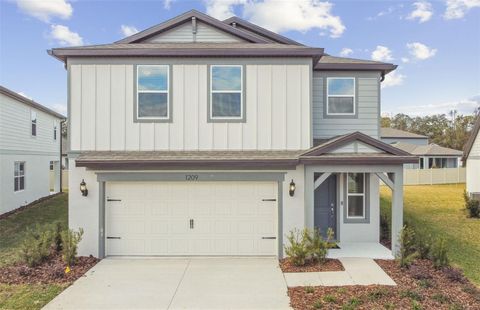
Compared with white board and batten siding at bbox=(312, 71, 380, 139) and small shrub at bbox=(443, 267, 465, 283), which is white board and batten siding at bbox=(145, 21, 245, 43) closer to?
white board and batten siding at bbox=(312, 71, 380, 139)

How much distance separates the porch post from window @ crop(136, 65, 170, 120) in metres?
6.45

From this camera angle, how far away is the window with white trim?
32.2 ft

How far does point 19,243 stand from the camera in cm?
1007

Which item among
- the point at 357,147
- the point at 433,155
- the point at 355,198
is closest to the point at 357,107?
the point at 357,147

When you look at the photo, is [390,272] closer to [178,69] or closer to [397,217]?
[397,217]

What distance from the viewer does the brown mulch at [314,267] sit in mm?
7402

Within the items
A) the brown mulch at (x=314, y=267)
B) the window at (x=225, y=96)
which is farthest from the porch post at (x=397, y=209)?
the window at (x=225, y=96)

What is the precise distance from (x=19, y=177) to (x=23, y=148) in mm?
1595

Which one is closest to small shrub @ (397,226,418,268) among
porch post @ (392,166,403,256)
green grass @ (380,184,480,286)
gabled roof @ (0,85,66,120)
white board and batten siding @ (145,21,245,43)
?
porch post @ (392,166,403,256)

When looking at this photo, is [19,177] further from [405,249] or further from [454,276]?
[454,276]

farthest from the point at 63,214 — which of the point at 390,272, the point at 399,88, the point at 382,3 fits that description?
the point at 399,88

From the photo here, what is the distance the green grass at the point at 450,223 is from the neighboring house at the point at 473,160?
4.07 ft

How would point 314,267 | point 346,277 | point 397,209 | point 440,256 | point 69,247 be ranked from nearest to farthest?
point 346,277 → point 440,256 → point 314,267 → point 69,247 → point 397,209

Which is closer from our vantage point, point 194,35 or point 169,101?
point 169,101
